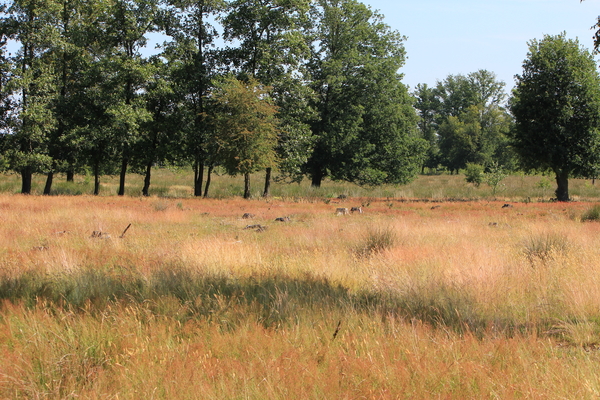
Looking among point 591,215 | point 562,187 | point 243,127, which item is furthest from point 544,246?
point 562,187

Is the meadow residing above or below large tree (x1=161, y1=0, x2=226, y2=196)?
below

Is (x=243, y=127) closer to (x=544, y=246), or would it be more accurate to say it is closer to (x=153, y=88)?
(x=153, y=88)

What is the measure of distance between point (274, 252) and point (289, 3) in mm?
25589

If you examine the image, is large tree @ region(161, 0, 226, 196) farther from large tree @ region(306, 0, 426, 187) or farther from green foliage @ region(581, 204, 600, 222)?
green foliage @ region(581, 204, 600, 222)

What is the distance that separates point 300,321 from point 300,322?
5 centimetres

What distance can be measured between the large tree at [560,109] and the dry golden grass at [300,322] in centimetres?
2385

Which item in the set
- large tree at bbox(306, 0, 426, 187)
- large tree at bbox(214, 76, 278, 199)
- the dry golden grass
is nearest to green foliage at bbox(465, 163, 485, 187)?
large tree at bbox(306, 0, 426, 187)

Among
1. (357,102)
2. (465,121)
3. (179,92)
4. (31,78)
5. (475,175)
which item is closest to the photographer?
(31,78)

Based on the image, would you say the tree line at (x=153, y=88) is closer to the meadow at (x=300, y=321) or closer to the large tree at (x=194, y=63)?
the large tree at (x=194, y=63)

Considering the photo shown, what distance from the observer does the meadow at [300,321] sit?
11.9 feet

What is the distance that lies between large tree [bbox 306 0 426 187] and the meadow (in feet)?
91.3

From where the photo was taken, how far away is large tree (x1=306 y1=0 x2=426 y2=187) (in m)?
A: 37.1

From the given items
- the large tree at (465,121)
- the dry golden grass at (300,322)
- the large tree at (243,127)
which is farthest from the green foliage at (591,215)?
the large tree at (465,121)

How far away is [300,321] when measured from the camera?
513cm
